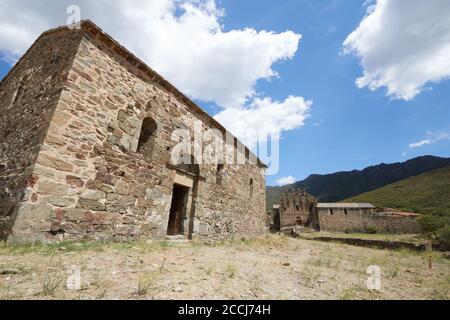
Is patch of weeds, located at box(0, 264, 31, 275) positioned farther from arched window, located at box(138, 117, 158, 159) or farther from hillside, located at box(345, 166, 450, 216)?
hillside, located at box(345, 166, 450, 216)

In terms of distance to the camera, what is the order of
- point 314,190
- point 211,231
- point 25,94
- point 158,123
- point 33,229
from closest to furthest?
point 33,229 < point 25,94 < point 158,123 < point 211,231 < point 314,190

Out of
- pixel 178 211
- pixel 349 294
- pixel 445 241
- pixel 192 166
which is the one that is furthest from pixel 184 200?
pixel 445 241

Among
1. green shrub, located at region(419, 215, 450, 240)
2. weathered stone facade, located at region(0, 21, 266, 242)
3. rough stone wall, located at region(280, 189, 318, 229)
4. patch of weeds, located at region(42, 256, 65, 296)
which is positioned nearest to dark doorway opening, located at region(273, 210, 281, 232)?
rough stone wall, located at region(280, 189, 318, 229)

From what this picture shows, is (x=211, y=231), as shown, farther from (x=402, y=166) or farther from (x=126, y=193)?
(x=402, y=166)

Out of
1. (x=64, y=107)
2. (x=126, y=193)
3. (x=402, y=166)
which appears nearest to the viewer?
(x=64, y=107)

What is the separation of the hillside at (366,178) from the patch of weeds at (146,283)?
82.2 m

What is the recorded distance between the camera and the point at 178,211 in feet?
27.2

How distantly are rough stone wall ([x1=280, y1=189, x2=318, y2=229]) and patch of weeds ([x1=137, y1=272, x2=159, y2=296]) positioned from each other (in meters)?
39.4

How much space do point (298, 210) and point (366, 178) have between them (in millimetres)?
76356

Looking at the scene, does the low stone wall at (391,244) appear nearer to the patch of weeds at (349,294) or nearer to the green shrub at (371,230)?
the patch of weeds at (349,294)

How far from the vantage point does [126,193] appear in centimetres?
595

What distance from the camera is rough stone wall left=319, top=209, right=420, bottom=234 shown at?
31.6 metres

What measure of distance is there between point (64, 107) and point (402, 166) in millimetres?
120542
